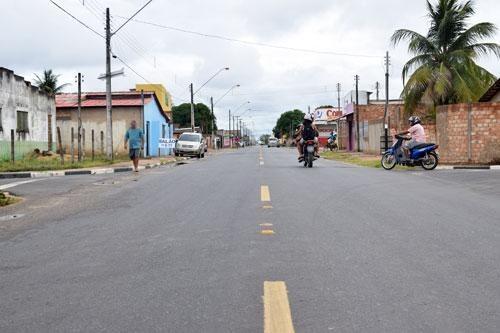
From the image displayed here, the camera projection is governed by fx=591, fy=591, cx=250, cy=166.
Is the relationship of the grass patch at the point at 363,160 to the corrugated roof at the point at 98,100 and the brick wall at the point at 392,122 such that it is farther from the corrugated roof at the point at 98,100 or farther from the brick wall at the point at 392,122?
the corrugated roof at the point at 98,100

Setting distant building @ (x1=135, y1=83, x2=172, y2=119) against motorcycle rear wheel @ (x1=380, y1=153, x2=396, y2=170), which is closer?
motorcycle rear wheel @ (x1=380, y1=153, x2=396, y2=170)

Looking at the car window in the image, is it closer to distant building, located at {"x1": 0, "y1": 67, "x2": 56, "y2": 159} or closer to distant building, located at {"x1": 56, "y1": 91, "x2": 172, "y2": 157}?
distant building, located at {"x1": 56, "y1": 91, "x2": 172, "y2": 157}

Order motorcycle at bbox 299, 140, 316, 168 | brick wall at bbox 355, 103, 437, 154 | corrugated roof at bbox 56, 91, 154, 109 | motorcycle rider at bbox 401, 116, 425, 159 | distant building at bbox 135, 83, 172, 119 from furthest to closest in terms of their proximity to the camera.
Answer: distant building at bbox 135, 83, 172, 119 → corrugated roof at bbox 56, 91, 154, 109 → brick wall at bbox 355, 103, 437, 154 → motorcycle at bbox 299, 140, 316, 168 → motorcycle rider at bbox 401, 116, 425, 159

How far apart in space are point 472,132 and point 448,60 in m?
11.1

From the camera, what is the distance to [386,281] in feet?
15.6

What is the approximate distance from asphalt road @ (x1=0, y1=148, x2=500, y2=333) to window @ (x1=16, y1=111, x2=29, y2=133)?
58.7ft

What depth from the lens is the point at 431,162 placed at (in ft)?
60.3

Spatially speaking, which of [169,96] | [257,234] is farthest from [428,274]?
[169,96]

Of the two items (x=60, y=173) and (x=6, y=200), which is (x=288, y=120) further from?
(x=6, y=200)

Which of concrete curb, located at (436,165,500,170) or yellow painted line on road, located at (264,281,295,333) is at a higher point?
concrete curb, located at (436,165,500,170)

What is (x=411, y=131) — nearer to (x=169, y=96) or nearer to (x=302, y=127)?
(x=302, y=127)

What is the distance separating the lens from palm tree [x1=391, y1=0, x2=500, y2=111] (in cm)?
2945

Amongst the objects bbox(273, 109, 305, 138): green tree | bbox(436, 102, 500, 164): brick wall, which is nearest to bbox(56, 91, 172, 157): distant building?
bbox(436, 102, 500, 164): brick wall

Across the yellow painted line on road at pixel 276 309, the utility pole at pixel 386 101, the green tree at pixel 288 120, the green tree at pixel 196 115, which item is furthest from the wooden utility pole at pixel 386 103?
A: the green tree at pixel 288 120
